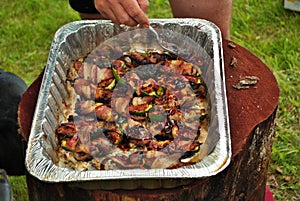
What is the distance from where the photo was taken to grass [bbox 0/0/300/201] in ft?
9.88

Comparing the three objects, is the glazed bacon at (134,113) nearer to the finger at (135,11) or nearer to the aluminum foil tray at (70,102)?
the aluminum foil tray at (70,102)

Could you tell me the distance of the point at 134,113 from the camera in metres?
1.99

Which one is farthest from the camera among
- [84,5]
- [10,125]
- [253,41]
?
[253,41]

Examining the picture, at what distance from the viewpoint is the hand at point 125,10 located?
76.4 inches

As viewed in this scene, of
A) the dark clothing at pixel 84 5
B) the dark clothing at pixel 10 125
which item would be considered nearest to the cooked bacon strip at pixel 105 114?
the dark clothing at pixel 10 125

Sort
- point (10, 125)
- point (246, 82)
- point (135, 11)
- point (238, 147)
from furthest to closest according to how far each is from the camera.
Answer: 1. point (10, 125)
2. point (246, 82)
3. point (135, 11)
4. point (238, 147)

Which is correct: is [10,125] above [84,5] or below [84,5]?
below

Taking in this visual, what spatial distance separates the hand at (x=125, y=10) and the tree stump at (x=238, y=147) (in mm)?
403

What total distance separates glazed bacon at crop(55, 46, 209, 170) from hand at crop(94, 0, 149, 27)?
0.24m

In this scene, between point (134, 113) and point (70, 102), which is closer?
point (134, 113)

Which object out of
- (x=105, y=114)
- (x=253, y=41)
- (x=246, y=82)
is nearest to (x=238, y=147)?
(x=246, y=82)

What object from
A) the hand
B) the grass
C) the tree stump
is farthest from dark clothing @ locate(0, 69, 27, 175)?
the hand

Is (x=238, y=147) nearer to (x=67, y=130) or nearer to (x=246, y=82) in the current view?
(x=246, y=82)

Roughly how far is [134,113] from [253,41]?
1999 mm
